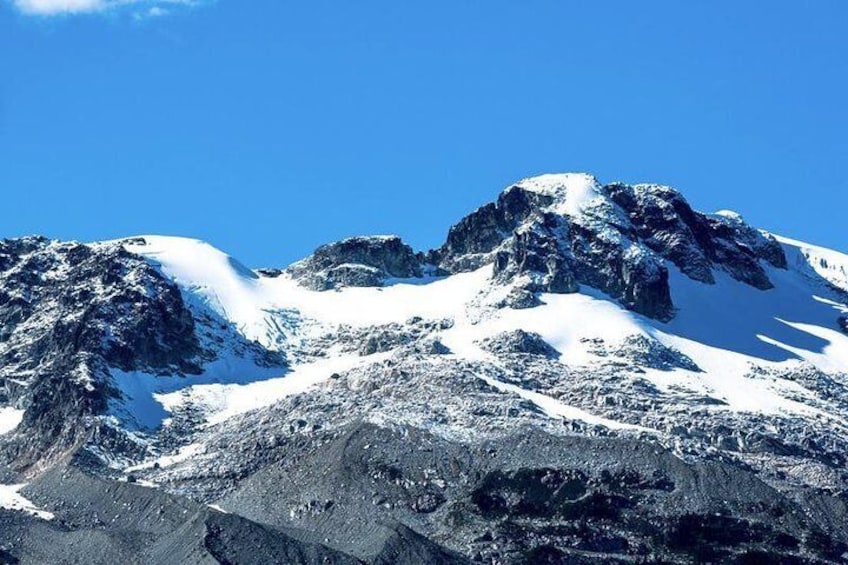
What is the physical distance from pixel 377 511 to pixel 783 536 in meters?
45.7

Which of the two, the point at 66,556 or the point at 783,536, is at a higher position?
the point at 783,536

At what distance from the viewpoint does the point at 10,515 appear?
199 m

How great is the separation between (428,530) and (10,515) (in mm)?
47529

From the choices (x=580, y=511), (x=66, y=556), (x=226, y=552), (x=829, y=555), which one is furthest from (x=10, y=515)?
(x=829, y=555)

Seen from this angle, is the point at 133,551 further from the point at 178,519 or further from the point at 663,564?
the point at 663,564

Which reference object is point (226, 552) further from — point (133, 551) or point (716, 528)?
point (716, 528)

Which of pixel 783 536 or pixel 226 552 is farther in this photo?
pixel 783 536

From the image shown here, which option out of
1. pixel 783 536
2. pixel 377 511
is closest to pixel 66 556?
pixel 377 511

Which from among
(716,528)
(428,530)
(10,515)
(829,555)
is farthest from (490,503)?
(10,515)

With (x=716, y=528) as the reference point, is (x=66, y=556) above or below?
below

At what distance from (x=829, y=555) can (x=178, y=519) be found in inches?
2862

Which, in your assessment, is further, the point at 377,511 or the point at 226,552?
the point at 377,511

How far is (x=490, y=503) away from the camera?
199 metres

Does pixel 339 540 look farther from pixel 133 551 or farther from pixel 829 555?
pixel 829 555
